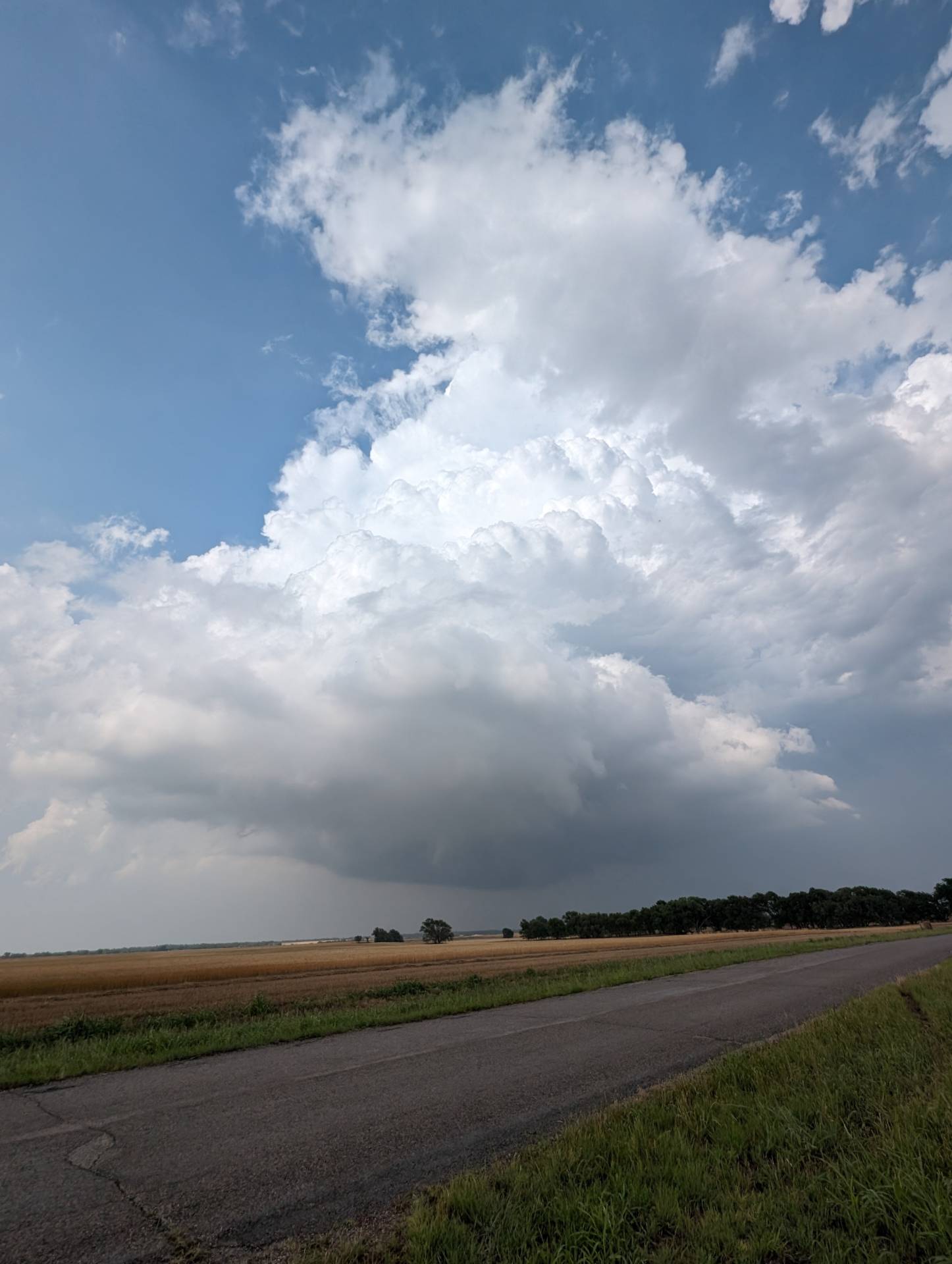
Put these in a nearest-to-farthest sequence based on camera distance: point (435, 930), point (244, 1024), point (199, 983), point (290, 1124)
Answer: point (290, 1124) → point (244, 1024) → point (199, 983) → point (435, 930)

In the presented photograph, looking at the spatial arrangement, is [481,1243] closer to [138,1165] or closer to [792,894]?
[138,1165]

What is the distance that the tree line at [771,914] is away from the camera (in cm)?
14675

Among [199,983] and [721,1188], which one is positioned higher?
[721,1188]

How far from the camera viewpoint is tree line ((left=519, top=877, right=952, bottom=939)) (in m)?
147

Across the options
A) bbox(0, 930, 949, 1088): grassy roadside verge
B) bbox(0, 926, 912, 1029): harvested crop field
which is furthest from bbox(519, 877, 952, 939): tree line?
bbox(0, 930, 949, 1088): grassy roadside verge

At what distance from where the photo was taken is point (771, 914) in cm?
15762

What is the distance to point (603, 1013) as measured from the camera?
565 inches

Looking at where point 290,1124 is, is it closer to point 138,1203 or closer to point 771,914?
point 138,1203

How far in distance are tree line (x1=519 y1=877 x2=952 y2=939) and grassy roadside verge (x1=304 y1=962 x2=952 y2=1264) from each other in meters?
154

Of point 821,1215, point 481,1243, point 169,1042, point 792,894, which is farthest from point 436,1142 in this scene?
point 792,894

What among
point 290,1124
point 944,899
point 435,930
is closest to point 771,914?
point 944,899

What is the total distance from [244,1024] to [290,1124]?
956 cm

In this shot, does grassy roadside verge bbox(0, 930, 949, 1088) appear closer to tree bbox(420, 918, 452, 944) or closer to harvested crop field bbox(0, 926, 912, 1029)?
harvested crop field bbox(0, 926, 912, 1029)

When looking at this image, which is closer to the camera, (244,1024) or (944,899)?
(244,1024)
